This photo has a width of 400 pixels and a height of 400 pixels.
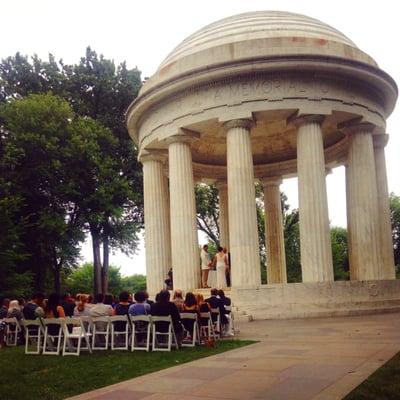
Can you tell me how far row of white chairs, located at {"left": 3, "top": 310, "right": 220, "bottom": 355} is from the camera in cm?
1559

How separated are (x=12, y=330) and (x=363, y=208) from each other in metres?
19.5

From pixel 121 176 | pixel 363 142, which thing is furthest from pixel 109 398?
pixel 121 176

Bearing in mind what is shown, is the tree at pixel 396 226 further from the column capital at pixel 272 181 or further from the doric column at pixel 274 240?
the doric column at pixel 274 240

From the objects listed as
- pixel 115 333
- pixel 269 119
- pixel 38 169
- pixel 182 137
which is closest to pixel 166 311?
pixel 115 333

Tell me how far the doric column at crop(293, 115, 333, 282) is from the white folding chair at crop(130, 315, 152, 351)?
508 inches

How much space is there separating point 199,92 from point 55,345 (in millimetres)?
16999

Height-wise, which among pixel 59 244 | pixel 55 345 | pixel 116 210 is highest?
pixel 116 210

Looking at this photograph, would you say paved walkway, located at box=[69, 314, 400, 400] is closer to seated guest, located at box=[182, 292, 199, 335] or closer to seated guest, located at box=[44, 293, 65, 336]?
seated guest, located at box=[182, 292, 199, 335]

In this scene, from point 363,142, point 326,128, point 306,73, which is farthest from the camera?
point 326,128

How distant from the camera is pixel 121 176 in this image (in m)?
48.7

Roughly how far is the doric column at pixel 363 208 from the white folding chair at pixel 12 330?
18640 millimetres

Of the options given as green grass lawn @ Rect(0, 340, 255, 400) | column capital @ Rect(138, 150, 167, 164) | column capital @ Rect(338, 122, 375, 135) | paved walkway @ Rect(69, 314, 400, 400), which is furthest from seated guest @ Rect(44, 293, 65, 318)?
column capital @ Rect(338, 122, 375, 135)

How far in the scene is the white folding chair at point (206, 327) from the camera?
55.7 ft

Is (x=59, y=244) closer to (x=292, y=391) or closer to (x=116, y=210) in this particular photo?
(x=116, y=210)
